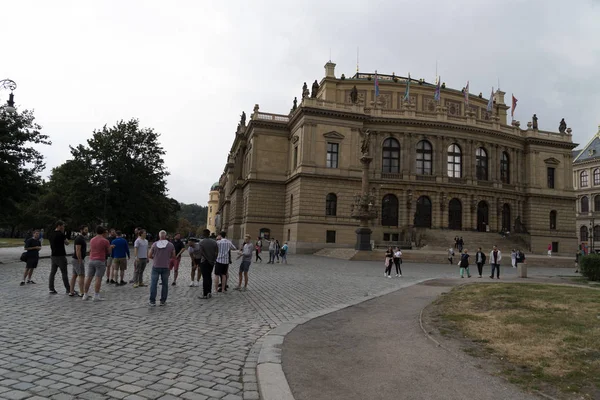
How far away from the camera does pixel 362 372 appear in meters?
6.07

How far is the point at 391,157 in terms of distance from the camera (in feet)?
167

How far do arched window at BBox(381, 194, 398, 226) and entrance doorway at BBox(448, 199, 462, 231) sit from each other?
652 centimetres

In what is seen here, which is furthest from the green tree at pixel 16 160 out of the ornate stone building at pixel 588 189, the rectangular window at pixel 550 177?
the ornate stone building at pixel 588 189

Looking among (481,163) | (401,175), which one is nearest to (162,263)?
(401,175)

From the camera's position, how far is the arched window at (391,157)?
50.9 metres

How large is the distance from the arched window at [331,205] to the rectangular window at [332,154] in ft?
11.3

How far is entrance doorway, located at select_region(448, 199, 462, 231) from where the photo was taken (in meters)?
50.5

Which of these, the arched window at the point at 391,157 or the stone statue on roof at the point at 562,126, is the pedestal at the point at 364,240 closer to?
the arched window at the point at 391,157

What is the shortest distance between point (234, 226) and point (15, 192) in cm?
3469

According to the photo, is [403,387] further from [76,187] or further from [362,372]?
[76,187]

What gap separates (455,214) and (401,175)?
26.2 feet

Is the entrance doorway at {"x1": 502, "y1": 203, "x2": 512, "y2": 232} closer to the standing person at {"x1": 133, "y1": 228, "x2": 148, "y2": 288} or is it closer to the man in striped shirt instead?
the man in striped shirt

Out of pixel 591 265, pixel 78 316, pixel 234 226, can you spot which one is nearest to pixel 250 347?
pixel 78 316

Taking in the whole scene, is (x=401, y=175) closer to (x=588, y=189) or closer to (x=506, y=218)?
(x=506, y=218)
